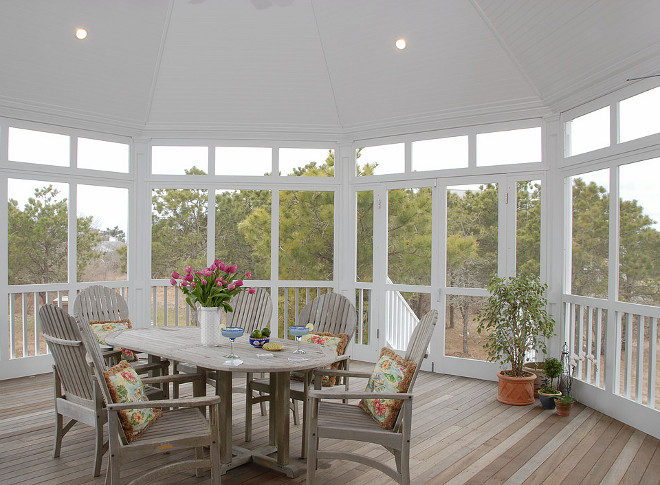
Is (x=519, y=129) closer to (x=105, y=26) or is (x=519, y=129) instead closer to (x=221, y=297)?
(x=221, y=297)

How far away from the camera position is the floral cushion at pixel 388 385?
293 centimetres

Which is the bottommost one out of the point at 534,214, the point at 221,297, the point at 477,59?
the point at 221,297

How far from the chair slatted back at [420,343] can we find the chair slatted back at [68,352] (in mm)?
1839

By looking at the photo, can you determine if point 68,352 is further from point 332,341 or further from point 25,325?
point 25,325

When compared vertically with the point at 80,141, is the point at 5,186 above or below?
below

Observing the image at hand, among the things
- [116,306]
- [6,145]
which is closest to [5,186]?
[6,145]

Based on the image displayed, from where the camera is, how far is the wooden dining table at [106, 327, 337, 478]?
3055 millimetres

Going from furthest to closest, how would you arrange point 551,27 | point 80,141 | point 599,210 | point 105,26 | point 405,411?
point 80,141 → point 105,26 → point 599,210 → point 551,27 → point 405,411

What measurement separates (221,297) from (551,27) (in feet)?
11.7

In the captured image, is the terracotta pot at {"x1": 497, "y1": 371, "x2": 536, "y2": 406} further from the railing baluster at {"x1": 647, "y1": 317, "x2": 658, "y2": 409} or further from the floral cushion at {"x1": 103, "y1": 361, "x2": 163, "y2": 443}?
the floral cushion at {"x1": 103, "y1": 361, "x2": 163, "y2": 443}

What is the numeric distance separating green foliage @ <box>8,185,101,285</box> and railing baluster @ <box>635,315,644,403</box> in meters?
5.72

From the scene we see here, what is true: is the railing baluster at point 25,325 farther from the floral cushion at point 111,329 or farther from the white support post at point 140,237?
the floral cushion at point 111,329

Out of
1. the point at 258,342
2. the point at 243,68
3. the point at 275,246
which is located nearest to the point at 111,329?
the point at 258,342

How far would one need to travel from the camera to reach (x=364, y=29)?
212 inches
